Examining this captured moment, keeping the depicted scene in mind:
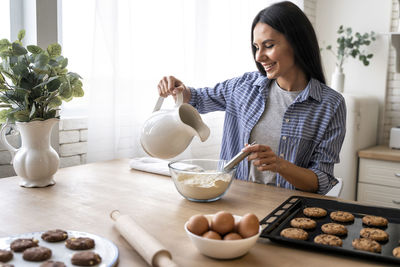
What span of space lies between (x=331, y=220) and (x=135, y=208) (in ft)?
1.83

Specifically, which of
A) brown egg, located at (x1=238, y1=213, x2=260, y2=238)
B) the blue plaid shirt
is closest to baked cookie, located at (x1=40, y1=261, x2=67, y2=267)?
brown egg, located at (x1=238, y1=213, x2=260, y2=238)

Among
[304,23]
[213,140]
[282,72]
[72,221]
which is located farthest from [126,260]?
[213,140]

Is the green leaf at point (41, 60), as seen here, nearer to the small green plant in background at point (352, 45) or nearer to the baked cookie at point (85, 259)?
the baked cookie at point (85, 259)

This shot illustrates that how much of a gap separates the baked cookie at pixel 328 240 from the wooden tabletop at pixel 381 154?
2.33m

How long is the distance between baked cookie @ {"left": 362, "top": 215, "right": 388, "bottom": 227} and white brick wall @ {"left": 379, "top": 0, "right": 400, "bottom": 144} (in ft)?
9.03

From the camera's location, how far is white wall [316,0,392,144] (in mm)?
3535

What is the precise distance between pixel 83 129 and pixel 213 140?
1.03 metres

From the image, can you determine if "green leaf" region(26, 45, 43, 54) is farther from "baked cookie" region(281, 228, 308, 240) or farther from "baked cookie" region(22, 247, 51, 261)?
"baked cookie" region(281, 228, 308, 240)

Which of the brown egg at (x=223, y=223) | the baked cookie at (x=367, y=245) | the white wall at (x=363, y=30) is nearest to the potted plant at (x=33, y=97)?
the brown egg at (x=223, y=223)

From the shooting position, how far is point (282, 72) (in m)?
1.71

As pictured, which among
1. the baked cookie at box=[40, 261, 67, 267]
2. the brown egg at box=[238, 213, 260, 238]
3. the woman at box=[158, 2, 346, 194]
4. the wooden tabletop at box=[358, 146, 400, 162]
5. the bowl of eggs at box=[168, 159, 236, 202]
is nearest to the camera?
the baked cookie at box=[40, 261, 67, 267]

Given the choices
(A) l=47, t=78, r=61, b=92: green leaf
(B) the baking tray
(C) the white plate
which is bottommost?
(B) the baking tray

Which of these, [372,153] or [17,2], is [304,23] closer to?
[17,2]

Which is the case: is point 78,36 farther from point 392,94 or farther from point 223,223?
point 392,94
